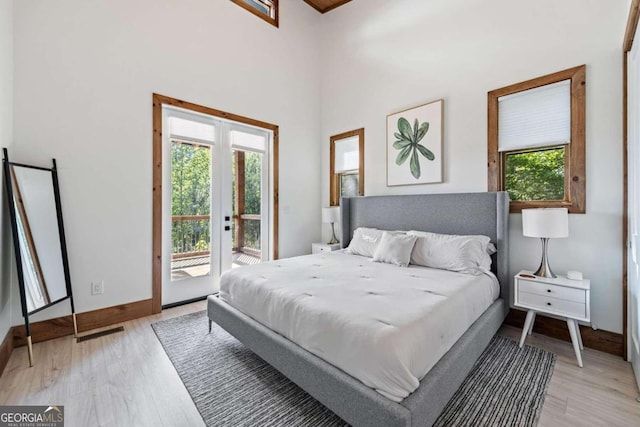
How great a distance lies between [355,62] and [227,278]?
3.59 metres

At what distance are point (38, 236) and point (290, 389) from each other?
235 cm

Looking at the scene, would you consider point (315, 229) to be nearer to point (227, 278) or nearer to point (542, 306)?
point (227, 278)

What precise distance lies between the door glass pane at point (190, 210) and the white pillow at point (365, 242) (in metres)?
1.83

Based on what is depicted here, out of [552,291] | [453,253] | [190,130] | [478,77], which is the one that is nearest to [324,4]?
[478,77]

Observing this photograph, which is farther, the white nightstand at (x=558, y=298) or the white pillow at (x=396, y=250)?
the white pillow at (x=396, y=250)

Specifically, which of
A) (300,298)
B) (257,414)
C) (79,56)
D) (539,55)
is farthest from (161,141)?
(539,55)

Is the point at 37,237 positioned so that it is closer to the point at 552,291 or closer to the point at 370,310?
the point at 370,310

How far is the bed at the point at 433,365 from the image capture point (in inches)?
47.5

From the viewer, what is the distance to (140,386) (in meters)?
1.78

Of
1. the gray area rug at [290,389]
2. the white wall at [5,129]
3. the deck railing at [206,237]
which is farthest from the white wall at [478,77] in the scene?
the white wall at [5,129]

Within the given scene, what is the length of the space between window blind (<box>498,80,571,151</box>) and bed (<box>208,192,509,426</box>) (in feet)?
1.97

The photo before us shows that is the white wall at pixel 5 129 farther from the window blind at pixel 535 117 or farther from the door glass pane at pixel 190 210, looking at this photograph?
the window blind at pixel 535 117

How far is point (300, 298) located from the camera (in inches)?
67.6

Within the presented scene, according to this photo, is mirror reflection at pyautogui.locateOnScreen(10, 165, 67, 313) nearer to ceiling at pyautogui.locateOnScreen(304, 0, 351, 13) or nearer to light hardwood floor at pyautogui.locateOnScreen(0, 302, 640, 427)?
light hardwood floor at pyautogui.locateOnScreen(0, 302, 640, 427)
